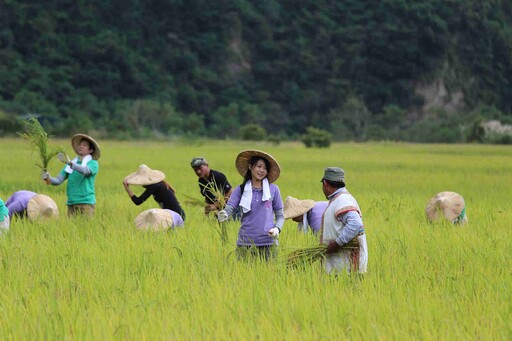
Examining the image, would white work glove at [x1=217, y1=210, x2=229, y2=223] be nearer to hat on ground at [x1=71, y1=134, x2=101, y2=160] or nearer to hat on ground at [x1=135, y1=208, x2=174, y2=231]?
hat on ground at [x1=135, y1=208, x2=174, y2=231]

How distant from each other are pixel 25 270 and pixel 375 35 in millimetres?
56804

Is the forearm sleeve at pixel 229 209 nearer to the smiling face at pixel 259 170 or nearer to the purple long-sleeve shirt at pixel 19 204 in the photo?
the smiling face at pixel 259 170

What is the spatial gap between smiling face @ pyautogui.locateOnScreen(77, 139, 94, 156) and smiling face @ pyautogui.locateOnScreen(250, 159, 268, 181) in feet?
8.58

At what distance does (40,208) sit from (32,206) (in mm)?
70

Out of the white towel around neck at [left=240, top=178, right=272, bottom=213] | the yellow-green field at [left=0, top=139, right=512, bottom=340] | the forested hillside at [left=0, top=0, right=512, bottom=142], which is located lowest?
the yellow-green field at [left=0, top=139, right=512, bottom=340]

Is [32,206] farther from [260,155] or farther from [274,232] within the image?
[274,232]

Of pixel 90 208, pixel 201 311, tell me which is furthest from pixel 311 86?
pixel 201 311

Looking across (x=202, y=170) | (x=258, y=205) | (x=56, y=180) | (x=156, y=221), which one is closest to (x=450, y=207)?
(x=202, y=170)

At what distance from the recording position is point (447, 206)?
23.8ft

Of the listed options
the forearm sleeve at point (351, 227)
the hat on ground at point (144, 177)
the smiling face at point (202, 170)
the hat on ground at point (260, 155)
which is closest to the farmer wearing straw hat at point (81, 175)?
the hat on ground at point (144, 177)

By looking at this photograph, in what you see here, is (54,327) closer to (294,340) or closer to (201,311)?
(201,311)

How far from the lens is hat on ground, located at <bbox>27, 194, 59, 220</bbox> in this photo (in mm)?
7238

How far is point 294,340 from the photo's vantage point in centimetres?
328

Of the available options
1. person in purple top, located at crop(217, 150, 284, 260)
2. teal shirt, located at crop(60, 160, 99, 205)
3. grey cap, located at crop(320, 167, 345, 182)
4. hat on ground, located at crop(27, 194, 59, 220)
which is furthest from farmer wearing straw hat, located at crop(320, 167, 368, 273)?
hat on ground, located at crop(27, 194, 59, 220)
